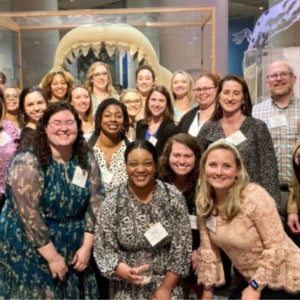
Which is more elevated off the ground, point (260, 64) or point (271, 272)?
point (260, 64)

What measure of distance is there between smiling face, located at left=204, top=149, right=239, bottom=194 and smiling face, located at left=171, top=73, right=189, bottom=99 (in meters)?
1.75

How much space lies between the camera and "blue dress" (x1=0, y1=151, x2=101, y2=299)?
2.34 meters

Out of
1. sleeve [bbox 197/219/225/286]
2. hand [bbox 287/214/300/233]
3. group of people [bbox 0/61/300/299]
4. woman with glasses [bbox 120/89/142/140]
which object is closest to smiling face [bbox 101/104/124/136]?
group of people [bbox 0/61/300/299]

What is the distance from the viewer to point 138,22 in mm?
5090

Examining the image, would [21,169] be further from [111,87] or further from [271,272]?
[111,87]

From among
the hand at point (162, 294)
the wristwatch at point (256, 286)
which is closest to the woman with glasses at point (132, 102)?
the hand at point (162, 294)

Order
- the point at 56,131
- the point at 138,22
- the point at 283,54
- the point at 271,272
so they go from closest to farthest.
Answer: the point at 271,272
the point at 56,131
the point at 283,54
the point at 138,22

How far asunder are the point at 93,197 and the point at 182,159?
1.97 feet

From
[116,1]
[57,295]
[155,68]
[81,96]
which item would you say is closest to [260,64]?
[155,68]

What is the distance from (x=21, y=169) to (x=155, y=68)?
305cm

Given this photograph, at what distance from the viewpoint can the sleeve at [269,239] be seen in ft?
7.29

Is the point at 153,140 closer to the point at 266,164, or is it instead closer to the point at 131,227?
the point at 266,164

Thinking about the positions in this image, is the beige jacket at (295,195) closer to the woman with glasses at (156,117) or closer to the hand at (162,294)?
the woman with glasses at (156,117)

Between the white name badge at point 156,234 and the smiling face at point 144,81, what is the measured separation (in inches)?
88.7
